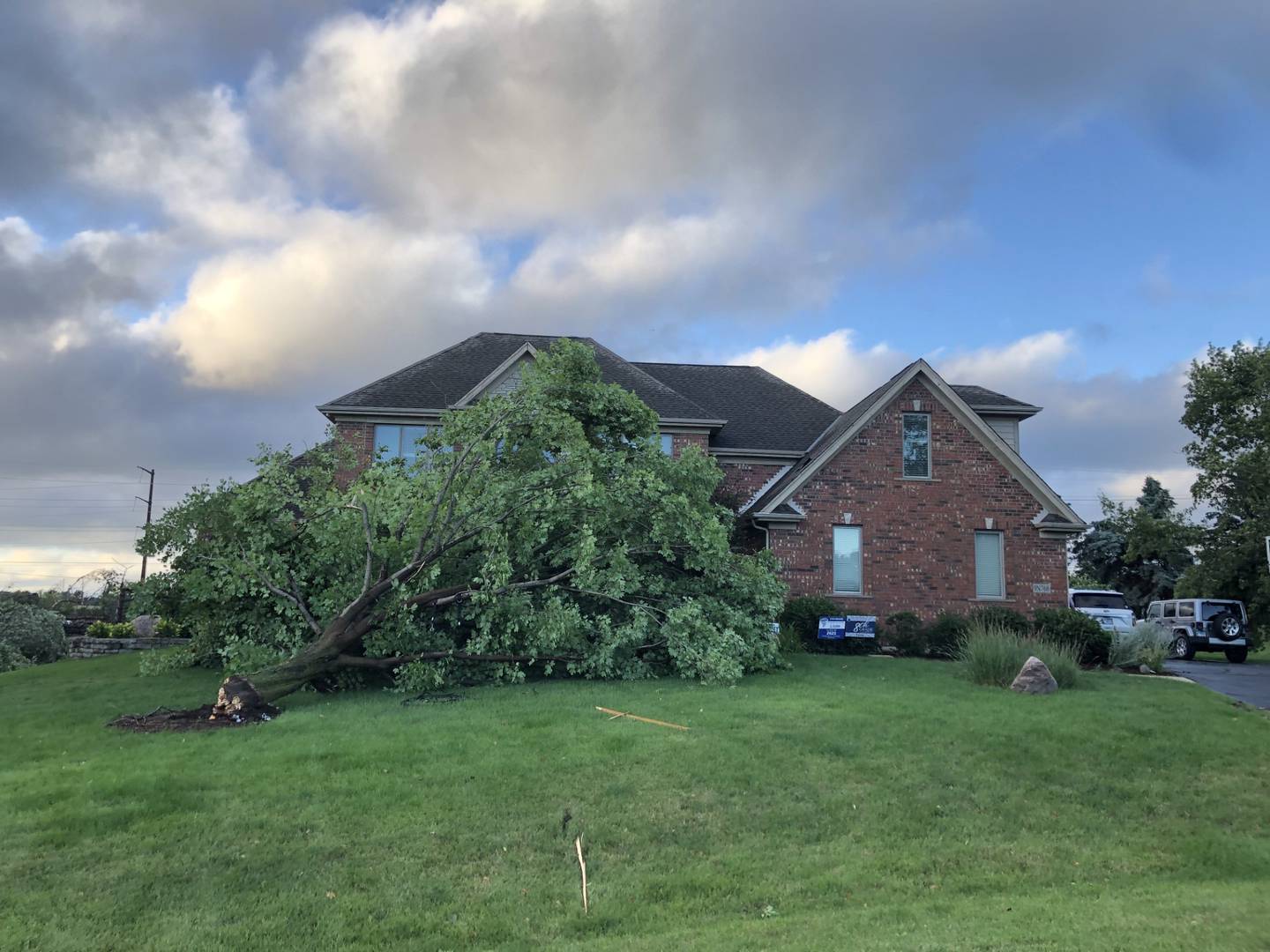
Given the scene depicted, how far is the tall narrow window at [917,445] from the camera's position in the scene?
67.1ft

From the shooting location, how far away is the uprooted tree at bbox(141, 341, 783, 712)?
12.5 m

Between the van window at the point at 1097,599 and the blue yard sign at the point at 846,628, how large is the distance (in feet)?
36.9

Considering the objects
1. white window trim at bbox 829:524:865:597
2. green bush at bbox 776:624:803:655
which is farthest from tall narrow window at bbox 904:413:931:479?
green bush at bbox 776:624:803:655

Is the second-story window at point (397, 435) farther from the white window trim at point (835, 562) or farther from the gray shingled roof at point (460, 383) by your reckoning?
the white window trim at point (835, 562)

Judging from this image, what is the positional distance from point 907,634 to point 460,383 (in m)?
13.4

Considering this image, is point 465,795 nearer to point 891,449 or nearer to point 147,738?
point 147,738

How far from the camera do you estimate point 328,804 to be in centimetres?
704

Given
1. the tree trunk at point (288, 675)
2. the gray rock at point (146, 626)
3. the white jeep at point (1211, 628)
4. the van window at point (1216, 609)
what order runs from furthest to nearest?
the gray rock at point (146, 626)
the van window at point (1216, 609)
the white jeep at point (1211, 628)
the tree trunk at point (288, 675)

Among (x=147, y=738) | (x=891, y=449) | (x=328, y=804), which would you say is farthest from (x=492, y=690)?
(x=891, y=449)

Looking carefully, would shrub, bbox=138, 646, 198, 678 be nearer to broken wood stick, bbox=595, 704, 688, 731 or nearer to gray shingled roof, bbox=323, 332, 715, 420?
broken wood stick, bbox=595, 704, 688, 731

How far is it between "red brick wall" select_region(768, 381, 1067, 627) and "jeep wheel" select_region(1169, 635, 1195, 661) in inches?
323

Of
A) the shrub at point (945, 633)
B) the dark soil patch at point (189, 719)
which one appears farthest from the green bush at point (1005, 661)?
the dark soil patch at point (189, 719)

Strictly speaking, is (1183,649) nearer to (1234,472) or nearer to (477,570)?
(1234,472)

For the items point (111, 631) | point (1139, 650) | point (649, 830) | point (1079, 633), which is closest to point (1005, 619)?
point (1079, 633)
